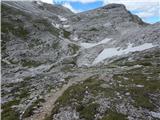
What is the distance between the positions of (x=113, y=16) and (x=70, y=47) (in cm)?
5947

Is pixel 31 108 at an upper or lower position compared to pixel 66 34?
lower

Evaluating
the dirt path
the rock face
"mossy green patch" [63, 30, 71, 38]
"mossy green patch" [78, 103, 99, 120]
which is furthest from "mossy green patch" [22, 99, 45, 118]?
"mossy green patch" [63, 30, 71, 38]

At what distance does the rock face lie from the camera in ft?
105

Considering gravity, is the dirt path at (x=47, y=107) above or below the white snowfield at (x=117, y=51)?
below

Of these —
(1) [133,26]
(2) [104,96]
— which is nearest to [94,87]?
(2) [104,96]

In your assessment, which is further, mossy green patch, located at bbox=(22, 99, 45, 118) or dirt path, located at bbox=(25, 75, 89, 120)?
mossy green patch, located at bbox=(22, 99, 45, 118)

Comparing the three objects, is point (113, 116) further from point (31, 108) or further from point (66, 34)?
point (66, 34)

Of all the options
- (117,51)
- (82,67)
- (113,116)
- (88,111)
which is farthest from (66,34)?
(113,116)

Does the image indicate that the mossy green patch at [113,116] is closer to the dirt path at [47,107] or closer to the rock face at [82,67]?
the rock face at [82,67]

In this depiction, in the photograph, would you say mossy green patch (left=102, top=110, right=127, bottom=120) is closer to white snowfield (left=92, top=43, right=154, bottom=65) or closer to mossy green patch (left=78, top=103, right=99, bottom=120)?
mossy green patch (left=78, top=103, right=99, bottom=120)

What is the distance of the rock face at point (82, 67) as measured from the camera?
32.0 m

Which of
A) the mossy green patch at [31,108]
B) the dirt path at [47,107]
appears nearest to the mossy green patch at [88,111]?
the dirt path at [47,107]

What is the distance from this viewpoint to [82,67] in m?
71.5

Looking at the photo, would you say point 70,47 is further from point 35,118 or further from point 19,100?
point 35,118
